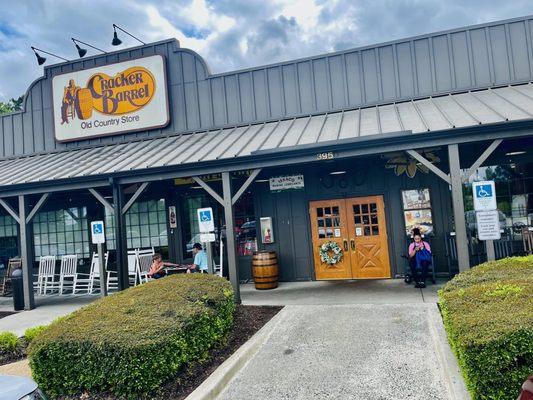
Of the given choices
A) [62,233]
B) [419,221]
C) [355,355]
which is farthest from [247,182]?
[62,233]

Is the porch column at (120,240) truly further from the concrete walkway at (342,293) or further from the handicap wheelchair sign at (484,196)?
the handicap wheelchair sign at (484,196)

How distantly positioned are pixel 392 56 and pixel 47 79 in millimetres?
10663

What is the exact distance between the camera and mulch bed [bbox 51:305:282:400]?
4.27 meters

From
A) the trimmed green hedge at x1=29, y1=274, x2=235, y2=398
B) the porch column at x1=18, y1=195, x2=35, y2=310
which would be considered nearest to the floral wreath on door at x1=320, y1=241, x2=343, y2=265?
the trimmed green hedge at x1=29, y1=274, x2=235, y2=398

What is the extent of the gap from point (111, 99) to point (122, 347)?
32.5 feet

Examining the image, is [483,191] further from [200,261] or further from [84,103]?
[84,103]

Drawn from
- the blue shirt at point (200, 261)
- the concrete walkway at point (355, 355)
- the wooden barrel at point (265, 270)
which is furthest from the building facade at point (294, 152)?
the concrete walkway at point (355, 355)

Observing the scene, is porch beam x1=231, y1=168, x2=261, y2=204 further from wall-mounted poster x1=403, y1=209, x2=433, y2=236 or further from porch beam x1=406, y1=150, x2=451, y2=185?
wall-mounted poster x1=403, y1=209, x2=433, y2=236

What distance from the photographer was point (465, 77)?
983 centimetres

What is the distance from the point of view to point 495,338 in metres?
3.19

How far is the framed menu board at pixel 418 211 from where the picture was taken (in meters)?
9.52

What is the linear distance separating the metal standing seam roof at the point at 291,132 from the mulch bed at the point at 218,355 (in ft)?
10.0

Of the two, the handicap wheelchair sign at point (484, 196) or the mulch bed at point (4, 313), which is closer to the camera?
the handicap wheelchair sign at point (484, 196)

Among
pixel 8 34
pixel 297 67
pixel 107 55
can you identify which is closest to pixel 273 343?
pixel 297 67
